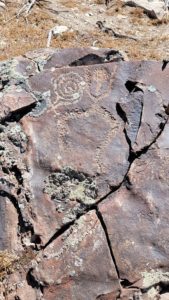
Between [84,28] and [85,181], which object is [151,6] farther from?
[85,181]

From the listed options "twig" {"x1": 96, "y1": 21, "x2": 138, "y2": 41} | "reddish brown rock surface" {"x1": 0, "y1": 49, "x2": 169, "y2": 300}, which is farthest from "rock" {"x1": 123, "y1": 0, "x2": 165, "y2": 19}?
"reddish brown rock surface" {"x1": 0, "y1": 49, "x2": 169, "y2": 300}

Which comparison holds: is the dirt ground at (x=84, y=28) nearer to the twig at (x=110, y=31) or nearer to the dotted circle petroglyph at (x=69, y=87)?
the twig at (x=110, y=31)

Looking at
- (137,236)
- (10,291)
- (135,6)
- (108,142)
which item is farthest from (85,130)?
(135,6)

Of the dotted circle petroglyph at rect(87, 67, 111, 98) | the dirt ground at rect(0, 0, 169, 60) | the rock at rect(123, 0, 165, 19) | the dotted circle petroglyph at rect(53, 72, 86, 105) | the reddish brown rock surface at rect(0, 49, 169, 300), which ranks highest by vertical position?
the dotted circle petroglyph at rect(87, 67, 111, 98)

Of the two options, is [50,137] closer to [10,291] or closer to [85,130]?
[85,130]

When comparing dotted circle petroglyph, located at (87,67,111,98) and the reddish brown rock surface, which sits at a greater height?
dotted circle petroglyph, located at (87,67,111,98)

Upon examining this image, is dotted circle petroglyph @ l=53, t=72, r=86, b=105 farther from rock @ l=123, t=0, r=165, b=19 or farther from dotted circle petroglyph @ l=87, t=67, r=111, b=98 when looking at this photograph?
rock @ l=123, t=0, r=165, b=19

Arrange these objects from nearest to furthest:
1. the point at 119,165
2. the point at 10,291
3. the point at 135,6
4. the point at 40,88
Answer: the point at 10,291, the point at 119,165, the point at 40,88, the point at 135,6

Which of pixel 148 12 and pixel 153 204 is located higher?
pixel 153 204
